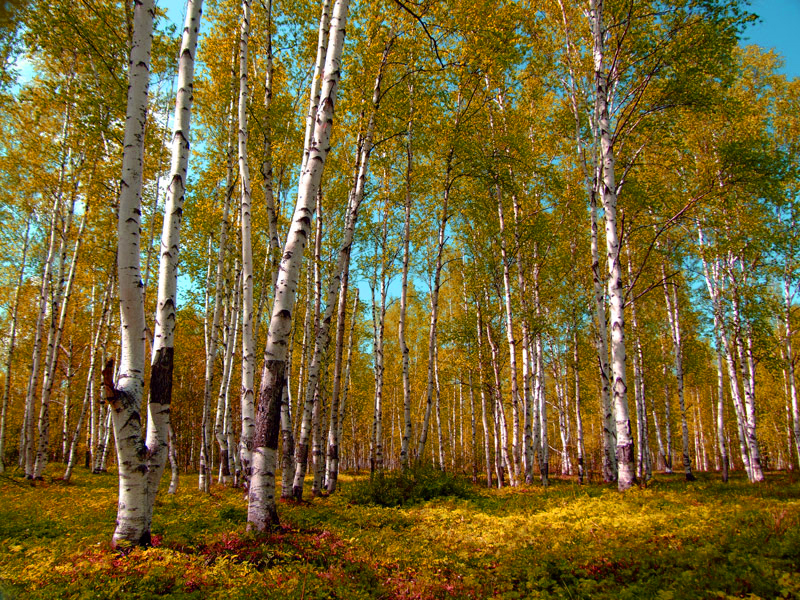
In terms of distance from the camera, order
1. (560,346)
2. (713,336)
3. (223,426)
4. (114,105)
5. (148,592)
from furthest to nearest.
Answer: (560,346), (713,336), (223,426), (114,105), (148,592)

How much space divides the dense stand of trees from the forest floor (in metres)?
0.80

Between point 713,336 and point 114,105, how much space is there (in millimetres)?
21385

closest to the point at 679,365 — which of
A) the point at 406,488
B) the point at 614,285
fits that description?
the point at 614,285

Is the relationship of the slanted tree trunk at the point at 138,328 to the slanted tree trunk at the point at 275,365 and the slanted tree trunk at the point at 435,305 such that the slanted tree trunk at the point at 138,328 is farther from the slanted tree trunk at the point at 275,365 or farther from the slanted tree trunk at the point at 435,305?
the slanted tree trunk at the point at 435,305

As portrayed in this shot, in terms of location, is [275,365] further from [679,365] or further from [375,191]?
[679,365]

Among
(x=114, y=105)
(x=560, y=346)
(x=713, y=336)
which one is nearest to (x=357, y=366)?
(x=560, y=346)

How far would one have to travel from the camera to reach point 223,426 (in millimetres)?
13078

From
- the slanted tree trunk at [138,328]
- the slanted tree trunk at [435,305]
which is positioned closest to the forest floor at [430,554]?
the slanted tree trunk at [138,328]

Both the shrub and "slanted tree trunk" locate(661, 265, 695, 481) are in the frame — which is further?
"slanted tree trunk" locate(661, 265, 695, 481)

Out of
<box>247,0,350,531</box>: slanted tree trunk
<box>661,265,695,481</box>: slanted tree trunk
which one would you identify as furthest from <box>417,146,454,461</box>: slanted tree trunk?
<box>661,265,695,481</box>: slanted tree trunk

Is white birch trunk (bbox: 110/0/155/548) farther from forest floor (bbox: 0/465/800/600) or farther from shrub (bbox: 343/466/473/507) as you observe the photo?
shrub (bbox: 343/466/473/507)

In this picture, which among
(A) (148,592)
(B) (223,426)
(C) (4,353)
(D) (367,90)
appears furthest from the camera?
(C) (4,353)

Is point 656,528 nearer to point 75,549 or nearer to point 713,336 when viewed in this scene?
point 75,549

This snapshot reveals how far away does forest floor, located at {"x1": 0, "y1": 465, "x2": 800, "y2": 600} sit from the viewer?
4.27 metres
